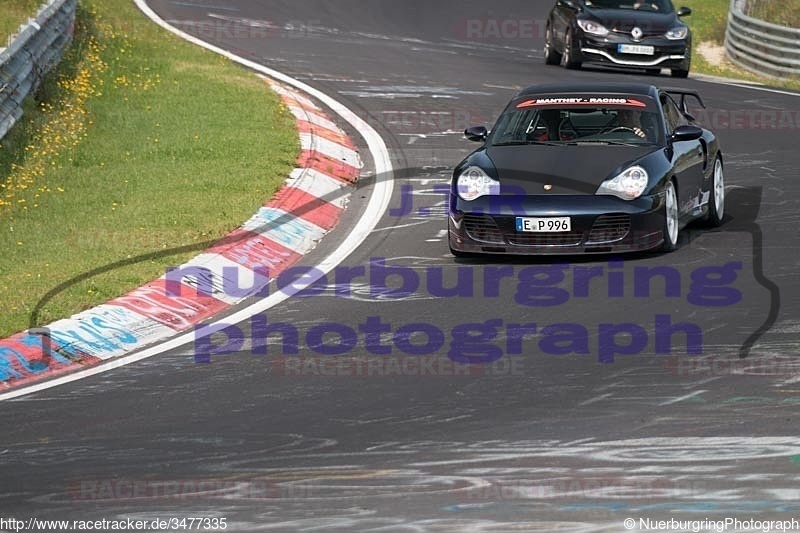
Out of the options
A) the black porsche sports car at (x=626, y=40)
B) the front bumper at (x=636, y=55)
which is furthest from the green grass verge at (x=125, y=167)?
the front bumper at (x=636, y=55)

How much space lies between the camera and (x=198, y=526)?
19.7 ft

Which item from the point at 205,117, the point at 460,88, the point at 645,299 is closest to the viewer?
the point at 645,299

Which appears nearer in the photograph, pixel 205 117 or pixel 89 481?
pixel 89 481

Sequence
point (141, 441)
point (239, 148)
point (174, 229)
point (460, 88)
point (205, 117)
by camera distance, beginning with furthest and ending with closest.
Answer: point (460, 88)
point (205, 117)
point (239, 148)
point (174, 229)
point (141, 441)

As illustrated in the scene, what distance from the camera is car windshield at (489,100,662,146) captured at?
1220 centimetres

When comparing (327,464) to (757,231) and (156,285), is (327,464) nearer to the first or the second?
(156,285)

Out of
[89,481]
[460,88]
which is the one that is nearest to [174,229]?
[89,481]

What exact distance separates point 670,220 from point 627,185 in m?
0.48

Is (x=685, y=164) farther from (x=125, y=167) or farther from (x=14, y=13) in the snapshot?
(x=14, y=13)

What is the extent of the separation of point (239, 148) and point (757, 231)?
562 centimetres

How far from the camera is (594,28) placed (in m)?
23.6

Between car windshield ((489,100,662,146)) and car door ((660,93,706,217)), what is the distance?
234 mm

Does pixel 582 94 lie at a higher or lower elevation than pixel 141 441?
higher

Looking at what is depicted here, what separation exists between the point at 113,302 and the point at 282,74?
1193 cm
